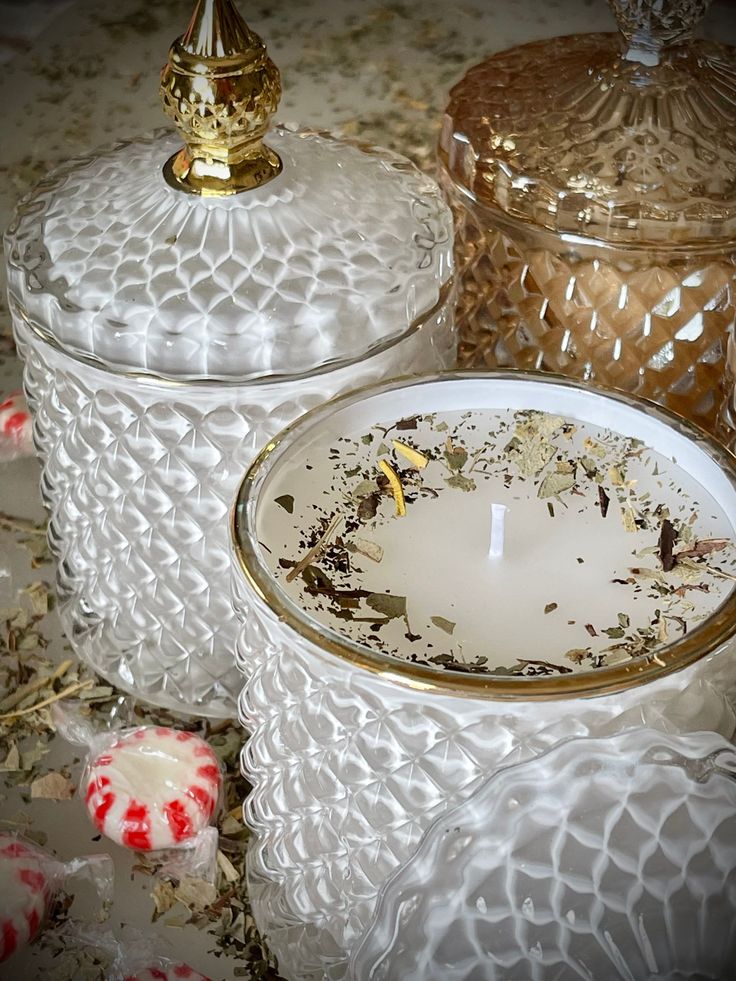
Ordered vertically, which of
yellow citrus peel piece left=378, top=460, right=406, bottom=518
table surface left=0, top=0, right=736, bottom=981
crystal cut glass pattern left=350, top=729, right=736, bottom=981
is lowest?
table surface left=0, top=0, right=736, bottom=981

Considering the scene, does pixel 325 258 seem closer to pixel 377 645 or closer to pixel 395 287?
pixel 395 287

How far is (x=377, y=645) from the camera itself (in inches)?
18.5

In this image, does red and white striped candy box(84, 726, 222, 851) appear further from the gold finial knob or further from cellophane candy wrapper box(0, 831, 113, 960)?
Answer: the gold finial knob

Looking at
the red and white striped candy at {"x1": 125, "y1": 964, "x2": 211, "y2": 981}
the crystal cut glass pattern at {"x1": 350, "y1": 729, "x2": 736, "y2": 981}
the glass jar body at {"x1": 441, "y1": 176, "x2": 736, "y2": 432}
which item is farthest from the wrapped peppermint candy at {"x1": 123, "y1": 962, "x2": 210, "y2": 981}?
the glass jar body at {"x1": 441, "y1": 176, "x2": 736, "y2": 432}

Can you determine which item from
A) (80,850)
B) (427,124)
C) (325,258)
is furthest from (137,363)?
(427,124)

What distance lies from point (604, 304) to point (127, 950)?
383mm

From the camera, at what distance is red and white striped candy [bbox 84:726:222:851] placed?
0.61 meters

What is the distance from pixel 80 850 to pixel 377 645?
0.80 feet

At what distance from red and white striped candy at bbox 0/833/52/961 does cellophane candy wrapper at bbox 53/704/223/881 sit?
0.12ft

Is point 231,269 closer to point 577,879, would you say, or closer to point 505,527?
point 505,527

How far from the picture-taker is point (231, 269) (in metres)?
0.60

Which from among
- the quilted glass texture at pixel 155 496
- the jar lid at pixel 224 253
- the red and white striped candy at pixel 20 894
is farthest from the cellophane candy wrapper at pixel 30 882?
the jar lid at pixel 224 253

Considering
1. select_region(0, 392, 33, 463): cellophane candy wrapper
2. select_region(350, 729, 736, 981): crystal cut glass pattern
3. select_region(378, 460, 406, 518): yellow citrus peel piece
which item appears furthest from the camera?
select_region(0, 392, 33, 463): cellophane candy wrapper

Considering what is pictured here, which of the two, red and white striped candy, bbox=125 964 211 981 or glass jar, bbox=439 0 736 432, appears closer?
red and white striped candy, bbox=125 964 211 981
